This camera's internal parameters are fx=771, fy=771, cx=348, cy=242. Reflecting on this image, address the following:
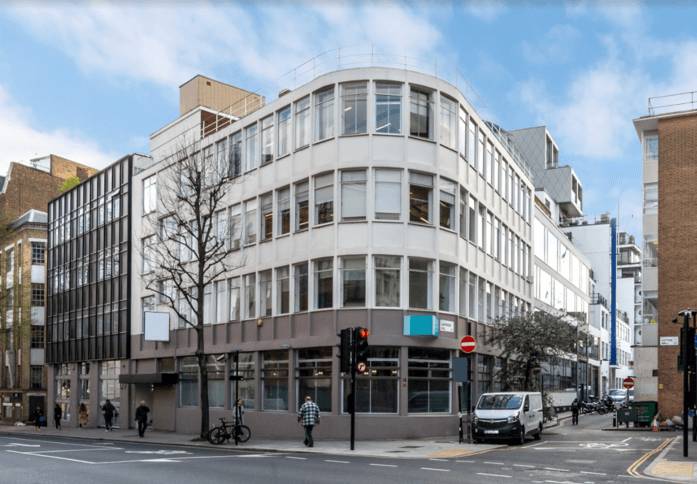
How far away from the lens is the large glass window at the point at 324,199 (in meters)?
30.2

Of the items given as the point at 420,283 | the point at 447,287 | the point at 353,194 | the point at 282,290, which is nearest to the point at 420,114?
the point at 353,194

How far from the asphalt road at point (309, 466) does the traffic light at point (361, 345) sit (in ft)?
10.4

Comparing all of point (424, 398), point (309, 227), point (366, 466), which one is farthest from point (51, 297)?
point (366, 466)

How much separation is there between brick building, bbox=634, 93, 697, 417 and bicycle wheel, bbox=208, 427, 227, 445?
2319cm

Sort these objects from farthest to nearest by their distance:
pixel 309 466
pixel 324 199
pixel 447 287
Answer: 1. pixel 447 287
2. pixel 324 199
3. pixel 309 466

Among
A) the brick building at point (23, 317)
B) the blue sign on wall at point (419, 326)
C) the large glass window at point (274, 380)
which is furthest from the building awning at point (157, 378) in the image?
the brick building at point (23, 317)

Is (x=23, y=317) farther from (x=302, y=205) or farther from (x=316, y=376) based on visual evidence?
(x=316, y=376)

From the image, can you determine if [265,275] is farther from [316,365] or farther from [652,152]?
[652,152]

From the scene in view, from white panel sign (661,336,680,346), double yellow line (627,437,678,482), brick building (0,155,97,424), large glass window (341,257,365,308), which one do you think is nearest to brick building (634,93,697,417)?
white panel sign (661,336,680,346)

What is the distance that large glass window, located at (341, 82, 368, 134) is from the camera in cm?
3011

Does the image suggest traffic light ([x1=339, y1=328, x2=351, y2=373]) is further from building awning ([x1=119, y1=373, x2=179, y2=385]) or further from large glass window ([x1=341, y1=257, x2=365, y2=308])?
building awning ([x1=119, y1=373, x2=179, y2=385])

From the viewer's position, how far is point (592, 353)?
246 ft

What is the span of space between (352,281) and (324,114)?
271 inches

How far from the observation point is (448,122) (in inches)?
1250
